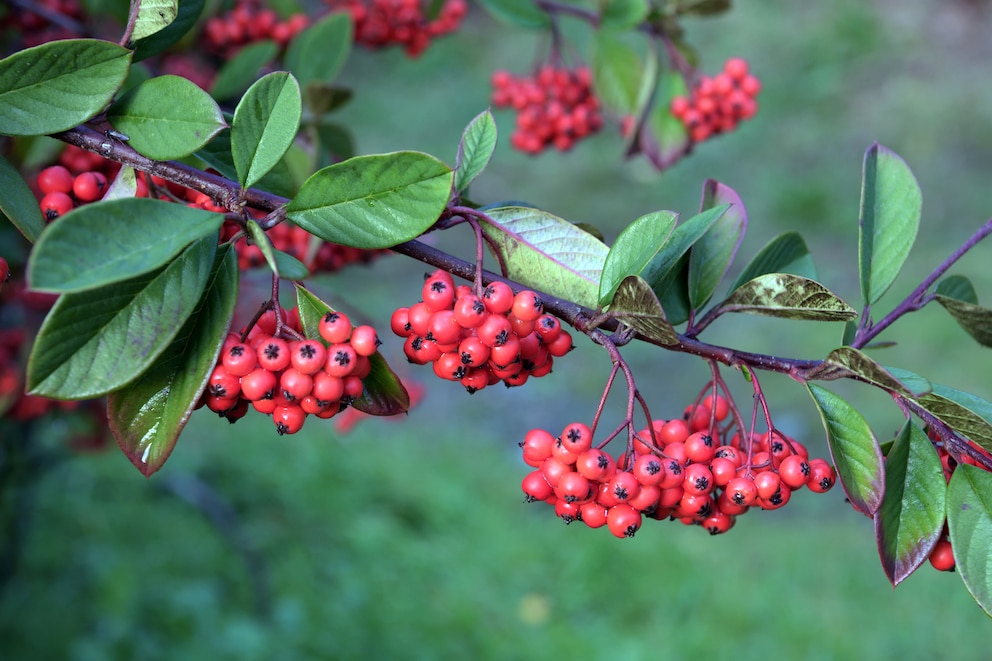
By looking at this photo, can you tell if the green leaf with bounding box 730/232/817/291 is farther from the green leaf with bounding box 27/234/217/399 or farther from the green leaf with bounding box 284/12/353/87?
the green leaf with bounding box 284/12/353/87

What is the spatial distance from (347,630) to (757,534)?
6.86ft

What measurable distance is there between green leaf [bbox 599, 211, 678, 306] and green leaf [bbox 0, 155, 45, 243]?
0.62 m

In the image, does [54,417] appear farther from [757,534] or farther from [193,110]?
[757,534]

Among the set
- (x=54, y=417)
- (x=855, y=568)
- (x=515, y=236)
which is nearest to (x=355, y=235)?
(x=515, y=236)

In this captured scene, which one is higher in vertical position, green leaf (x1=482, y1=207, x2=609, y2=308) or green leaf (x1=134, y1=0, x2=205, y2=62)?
green leaf (x1=134, y1=0, x2=205, y2=62)

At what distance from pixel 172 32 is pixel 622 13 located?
1.20 meters

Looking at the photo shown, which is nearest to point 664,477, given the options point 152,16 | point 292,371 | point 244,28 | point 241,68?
point 292,371

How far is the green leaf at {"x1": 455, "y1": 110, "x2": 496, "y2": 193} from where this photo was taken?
42.9 inches

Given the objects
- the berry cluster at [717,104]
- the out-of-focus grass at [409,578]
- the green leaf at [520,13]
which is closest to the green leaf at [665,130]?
the berry cluster at [717,104]

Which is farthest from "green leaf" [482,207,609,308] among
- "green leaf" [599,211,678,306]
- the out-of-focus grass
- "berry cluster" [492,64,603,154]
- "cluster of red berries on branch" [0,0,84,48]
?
the out-of-focus grass

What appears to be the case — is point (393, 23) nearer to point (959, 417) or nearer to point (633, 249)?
point (633, 249)

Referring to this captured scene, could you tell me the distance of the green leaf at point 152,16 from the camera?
1004mm

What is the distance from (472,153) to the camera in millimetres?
1103

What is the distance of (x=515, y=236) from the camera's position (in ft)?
3.56
